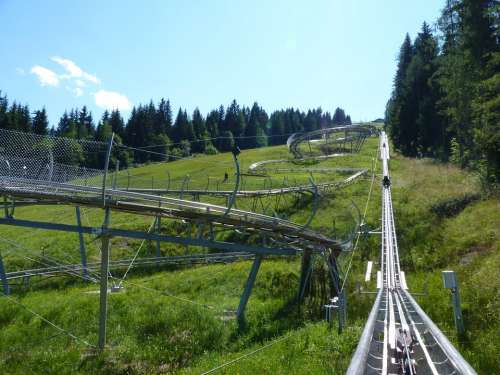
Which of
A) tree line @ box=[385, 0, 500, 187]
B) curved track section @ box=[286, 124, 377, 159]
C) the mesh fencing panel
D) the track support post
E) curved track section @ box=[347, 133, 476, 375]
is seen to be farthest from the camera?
curved track section @ box=[286, 124, 377, 159]

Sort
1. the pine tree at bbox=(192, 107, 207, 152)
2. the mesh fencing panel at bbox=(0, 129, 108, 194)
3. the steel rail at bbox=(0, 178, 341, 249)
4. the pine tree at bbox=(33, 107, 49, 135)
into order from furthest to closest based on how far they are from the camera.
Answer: the pine tree at bbox=(192, 107, 207, 152) < the pine tree at bbox=(33, 107, 49, 135) < the steel rail at bbox=(0, 178, 341, 249) < the mesh fencing panel at bbox=(0, 129, 108, 194)

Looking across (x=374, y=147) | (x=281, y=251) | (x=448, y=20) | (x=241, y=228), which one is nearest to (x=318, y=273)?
(x=281, y=251)

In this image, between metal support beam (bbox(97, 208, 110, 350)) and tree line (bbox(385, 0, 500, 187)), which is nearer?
metal support beam (bbox(97, 208, 110, 350))

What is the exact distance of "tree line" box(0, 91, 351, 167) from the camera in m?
87.6

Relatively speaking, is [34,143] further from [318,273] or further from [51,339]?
[318,273]

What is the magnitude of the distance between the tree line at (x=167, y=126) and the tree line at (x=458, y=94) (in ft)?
82.9

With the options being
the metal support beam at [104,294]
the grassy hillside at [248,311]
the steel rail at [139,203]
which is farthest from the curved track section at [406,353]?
the metal support beam at [104,294]

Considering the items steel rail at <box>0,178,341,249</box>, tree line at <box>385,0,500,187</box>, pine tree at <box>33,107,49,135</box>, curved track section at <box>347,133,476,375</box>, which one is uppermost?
pine tree at <box>33,107,49,135</box>

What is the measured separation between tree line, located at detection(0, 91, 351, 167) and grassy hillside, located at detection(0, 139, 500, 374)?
52.2 metres

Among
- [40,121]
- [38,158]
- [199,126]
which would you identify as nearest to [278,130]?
[199,126]

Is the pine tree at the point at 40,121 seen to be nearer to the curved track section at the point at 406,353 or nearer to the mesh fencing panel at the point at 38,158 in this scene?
the mesh fencing panel at the point at 38,158

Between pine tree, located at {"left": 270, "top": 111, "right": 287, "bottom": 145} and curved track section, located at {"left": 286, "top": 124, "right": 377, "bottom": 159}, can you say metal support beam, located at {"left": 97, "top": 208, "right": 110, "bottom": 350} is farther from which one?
pine tree, located at {"left": 270, "top": 111, "right": 287, "bottom": 145}

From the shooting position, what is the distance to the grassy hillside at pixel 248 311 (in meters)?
11.4

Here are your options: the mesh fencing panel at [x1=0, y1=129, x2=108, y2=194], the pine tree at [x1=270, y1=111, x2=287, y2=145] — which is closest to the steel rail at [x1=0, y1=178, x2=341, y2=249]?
the mesh fencing panel at [x1=0, y1=129, x2=108, y2=194]
